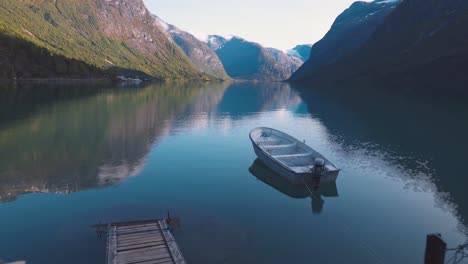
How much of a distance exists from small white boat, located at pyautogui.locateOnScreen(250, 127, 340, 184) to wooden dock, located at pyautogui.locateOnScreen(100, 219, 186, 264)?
15.1 m

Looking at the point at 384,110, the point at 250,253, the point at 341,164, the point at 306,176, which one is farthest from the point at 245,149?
the point at 384,110

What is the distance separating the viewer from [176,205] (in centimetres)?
2784

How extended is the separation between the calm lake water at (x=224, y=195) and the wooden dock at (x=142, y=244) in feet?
4.61

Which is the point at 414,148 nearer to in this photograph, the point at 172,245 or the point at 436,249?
the point at 436,249

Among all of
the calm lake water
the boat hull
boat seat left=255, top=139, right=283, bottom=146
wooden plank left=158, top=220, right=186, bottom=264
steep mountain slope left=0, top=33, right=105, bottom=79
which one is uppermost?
steep mountain slope left=0, top=33, right=105, bottom=79

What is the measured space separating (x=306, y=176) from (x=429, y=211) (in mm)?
10772

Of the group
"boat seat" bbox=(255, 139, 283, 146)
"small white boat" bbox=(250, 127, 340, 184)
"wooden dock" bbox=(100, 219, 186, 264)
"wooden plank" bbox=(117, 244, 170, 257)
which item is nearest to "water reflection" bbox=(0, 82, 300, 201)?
"wooden dock" bbox=(100, 219, 186, 264)

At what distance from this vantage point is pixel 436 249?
14648mm

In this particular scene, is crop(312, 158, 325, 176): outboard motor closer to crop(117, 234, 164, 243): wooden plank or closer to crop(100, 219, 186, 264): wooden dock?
crop(100, 219, 186, 264): wooden dock

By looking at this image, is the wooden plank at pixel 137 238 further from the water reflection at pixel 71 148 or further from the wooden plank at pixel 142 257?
the water reflection at pixel 71 148

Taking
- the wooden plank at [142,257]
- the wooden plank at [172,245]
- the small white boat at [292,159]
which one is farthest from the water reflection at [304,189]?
the wooden plank at [142,257]

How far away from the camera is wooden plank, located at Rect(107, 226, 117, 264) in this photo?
17.5 m

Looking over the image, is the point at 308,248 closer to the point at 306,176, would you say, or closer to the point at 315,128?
the point at 306,176

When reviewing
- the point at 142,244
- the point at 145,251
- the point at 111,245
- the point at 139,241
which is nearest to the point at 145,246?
the point at 142,244
